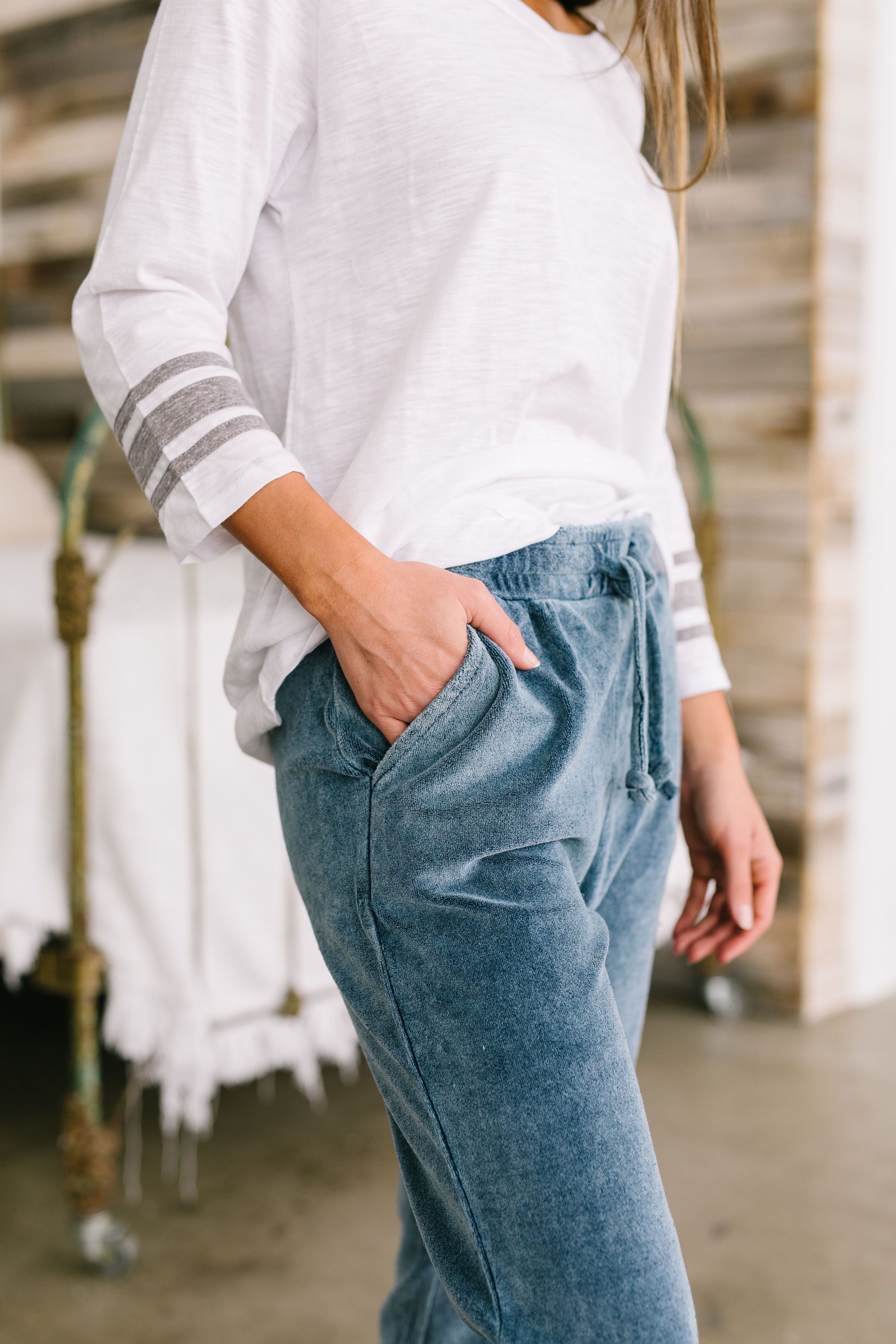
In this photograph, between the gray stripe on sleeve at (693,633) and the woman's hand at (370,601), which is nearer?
the woman's hand at (370,601)

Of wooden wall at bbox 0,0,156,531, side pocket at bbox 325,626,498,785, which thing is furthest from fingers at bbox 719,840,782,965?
wooden wall at bbox 0,0,156,531

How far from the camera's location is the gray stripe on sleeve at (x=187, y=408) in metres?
0.67

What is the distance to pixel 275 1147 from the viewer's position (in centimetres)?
189

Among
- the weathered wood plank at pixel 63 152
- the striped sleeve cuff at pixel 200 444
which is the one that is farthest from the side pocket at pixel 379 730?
the weathered wood plank at pixel 63 152

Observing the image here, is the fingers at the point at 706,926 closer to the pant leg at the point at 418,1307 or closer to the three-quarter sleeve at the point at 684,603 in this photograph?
the three-quarter sleeve at the point at 684,603

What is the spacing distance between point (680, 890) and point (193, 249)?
1567 mm

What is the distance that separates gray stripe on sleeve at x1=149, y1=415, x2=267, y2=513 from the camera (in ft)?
2.19

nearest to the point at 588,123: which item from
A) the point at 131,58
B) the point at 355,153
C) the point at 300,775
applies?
the point at 355,153

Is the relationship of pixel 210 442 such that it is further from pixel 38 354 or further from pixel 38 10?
pixel 38 10

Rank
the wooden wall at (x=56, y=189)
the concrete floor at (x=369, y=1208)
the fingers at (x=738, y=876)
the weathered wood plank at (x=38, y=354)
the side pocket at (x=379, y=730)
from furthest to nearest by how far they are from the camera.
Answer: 1. the weathered wood plank at (x=38, y=354)
2. the wooden wall at (x=56, y=189)
3. the concrete floor at (x=369, y=1208)
4. the fingers at (x=738, y=876)
5. the side pocket at (x=379, y=730)

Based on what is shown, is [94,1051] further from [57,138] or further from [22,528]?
[57,138]

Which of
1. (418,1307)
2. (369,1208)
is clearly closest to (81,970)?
(369,1208)

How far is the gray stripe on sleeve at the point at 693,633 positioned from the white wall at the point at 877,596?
1432mm

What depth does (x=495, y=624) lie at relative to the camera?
2.22 ft
